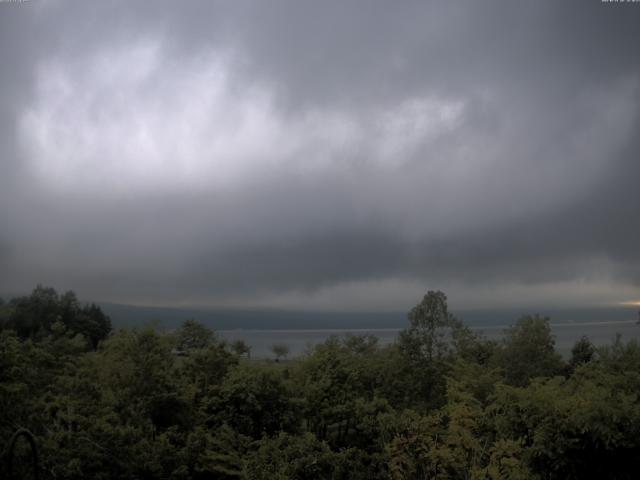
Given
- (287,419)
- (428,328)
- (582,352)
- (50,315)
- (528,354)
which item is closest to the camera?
(287,419)

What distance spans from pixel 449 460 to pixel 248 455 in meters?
6.80

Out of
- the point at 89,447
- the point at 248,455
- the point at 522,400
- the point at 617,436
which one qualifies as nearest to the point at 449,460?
the point at 522,400

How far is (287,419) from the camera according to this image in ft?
73.0

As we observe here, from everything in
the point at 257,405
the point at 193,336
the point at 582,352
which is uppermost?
the point at 193,336

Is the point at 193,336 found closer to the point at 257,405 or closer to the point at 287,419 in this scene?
the point at 257,405

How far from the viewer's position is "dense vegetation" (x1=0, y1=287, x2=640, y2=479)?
1839 centimetres

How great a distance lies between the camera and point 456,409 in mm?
19781

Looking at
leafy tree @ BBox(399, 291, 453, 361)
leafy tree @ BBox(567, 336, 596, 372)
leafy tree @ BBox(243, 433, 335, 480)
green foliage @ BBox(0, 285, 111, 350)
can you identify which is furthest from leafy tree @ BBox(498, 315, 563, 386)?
green foliage @ BBox(0, 285, 111, 350)

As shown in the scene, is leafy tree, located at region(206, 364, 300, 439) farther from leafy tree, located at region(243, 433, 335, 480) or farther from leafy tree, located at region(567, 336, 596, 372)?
leafy tree, located at region(567, 336, 596, 372)

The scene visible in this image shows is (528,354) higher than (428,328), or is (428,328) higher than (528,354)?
(428,328)

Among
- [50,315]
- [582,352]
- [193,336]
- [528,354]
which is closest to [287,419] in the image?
[193,336]

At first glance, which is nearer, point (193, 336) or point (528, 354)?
point (528, 354)

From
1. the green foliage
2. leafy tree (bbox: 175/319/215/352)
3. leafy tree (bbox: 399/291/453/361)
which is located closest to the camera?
leafy tree (bbox: 399/291/453/361)

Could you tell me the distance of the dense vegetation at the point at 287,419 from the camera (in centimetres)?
1839
